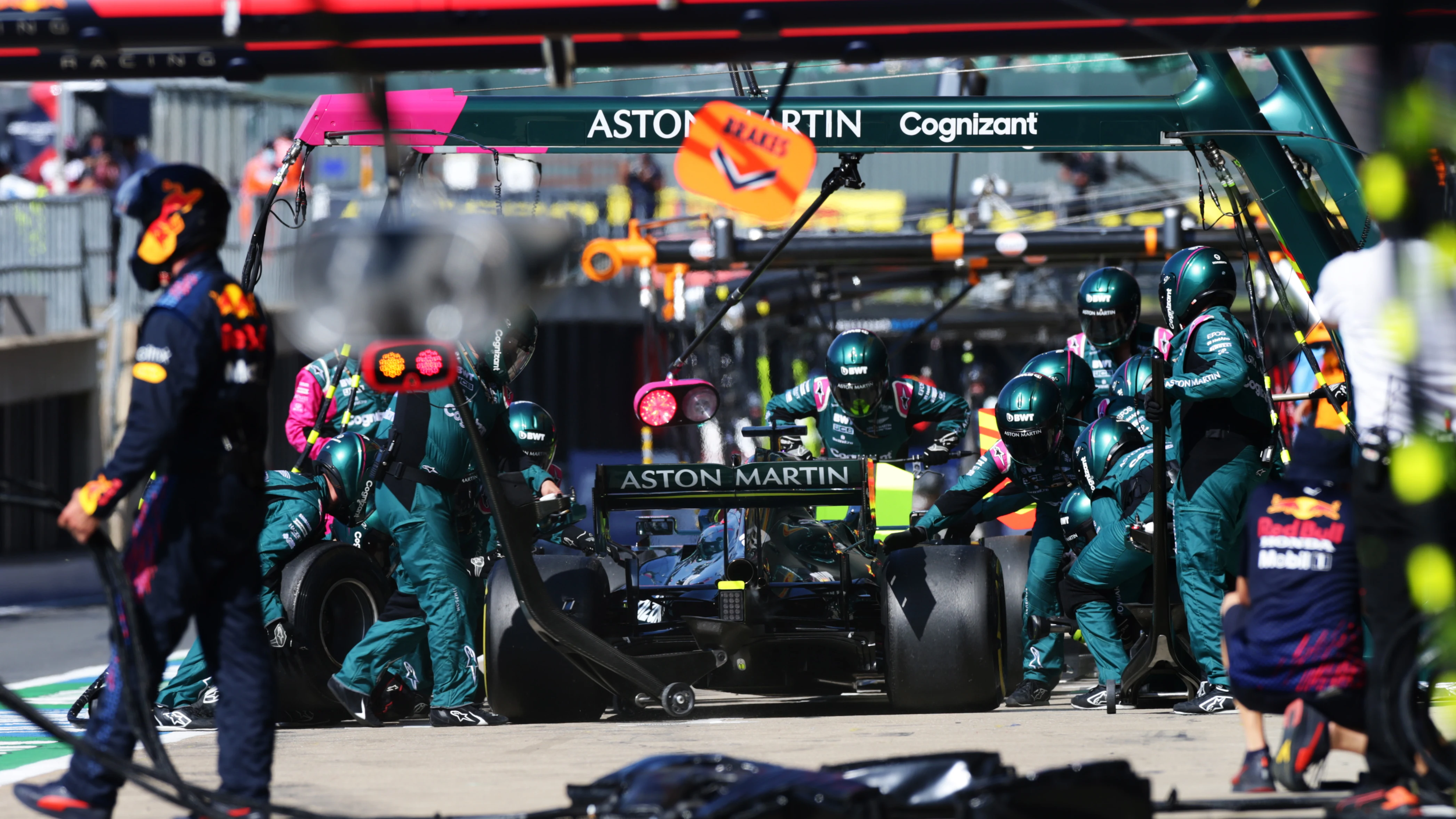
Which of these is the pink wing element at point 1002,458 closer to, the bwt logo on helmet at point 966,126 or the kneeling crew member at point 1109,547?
the kneeling crew member at point 1109,547

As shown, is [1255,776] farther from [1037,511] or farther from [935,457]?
[935,457]

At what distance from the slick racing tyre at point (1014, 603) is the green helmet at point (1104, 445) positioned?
1.85 feet

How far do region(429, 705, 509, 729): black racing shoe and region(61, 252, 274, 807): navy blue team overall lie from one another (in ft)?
9.56

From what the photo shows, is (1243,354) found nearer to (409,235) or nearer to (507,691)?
(507,691)

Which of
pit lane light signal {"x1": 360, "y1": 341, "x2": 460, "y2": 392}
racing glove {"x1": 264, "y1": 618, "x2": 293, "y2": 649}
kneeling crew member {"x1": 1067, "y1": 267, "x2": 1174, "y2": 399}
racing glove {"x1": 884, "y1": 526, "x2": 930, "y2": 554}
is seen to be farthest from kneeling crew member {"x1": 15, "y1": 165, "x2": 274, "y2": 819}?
kneeling crew member {"x1": 1067, "y1": 267, "x2": 1174, "y2": 399}

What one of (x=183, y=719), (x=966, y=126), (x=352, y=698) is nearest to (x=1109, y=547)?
(x=966, y=126)

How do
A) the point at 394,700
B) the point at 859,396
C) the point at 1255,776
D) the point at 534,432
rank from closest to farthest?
the point at 1255,776, the point at 394,700, the point at 534,432, the point at 859,396

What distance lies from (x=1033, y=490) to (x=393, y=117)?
11.9 ft

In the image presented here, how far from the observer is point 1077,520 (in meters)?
9.41

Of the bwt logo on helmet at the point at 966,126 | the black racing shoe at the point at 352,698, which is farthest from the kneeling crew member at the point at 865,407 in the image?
the black racing shoe at the point at 352,698

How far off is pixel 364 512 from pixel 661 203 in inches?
615

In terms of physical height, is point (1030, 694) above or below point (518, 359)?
below

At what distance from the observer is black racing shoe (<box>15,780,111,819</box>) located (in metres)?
5.57

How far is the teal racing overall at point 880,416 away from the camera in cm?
1094
